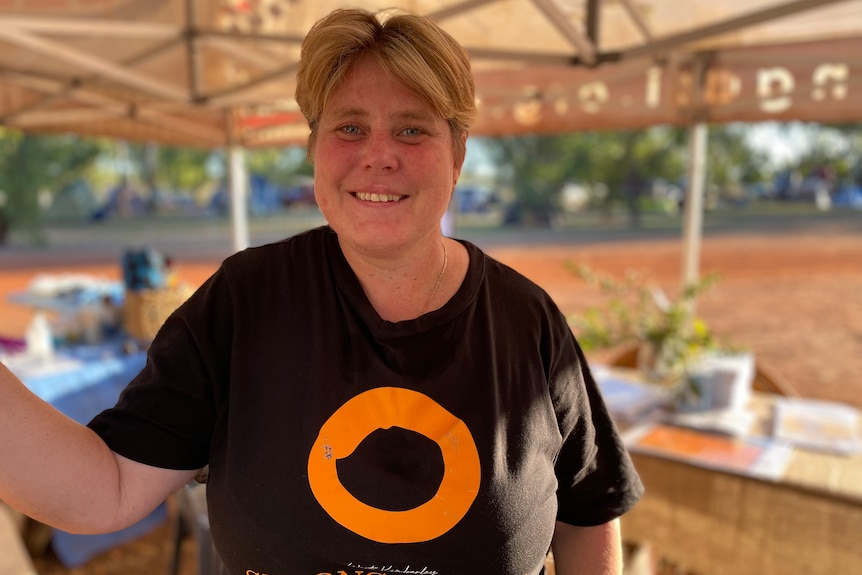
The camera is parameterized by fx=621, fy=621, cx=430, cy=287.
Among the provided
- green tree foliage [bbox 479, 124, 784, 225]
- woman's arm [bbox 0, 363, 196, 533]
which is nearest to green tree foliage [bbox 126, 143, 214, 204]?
green tree foliage [bbox 479, 124, 784, 225]

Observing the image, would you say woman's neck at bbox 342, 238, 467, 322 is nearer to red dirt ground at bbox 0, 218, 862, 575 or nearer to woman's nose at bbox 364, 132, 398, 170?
woman's nose at bbox 364, 132, 398, 170

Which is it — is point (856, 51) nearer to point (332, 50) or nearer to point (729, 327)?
point (332, 50)

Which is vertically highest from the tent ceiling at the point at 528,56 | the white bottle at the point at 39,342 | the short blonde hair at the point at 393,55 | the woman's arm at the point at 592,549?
the tent ceiling at the point at 528,56

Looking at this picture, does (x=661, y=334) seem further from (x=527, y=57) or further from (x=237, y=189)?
(x=237, y=189)

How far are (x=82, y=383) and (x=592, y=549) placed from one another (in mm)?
2681

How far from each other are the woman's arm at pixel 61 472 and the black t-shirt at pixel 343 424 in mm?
35

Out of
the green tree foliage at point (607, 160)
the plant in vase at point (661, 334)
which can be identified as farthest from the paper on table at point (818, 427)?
the green tree foliage at point (607, 160)

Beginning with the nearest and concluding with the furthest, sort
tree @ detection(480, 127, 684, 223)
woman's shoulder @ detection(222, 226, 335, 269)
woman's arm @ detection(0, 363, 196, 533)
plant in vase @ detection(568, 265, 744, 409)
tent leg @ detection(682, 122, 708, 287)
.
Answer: woman's arm @ detection(0, 363, 196, 533)
woman's shoulder @ detection(222, 226, 335, 269)
plant in vase @ detection(568, 265, 744, 409)
tent leg @ detection(682, 122, 708, 287)
tree @ detection(480, 127, 684, 223)

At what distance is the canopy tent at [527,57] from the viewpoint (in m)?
2.53

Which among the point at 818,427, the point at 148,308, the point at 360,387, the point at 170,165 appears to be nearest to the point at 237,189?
the point at 148,308

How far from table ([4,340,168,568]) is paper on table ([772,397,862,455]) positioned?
2.85m

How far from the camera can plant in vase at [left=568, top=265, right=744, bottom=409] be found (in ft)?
9.02

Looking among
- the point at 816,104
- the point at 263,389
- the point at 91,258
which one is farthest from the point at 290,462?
the point at 91,258

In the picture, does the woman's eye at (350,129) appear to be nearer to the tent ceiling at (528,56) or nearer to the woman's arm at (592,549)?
the woman's arm at (592,549)
